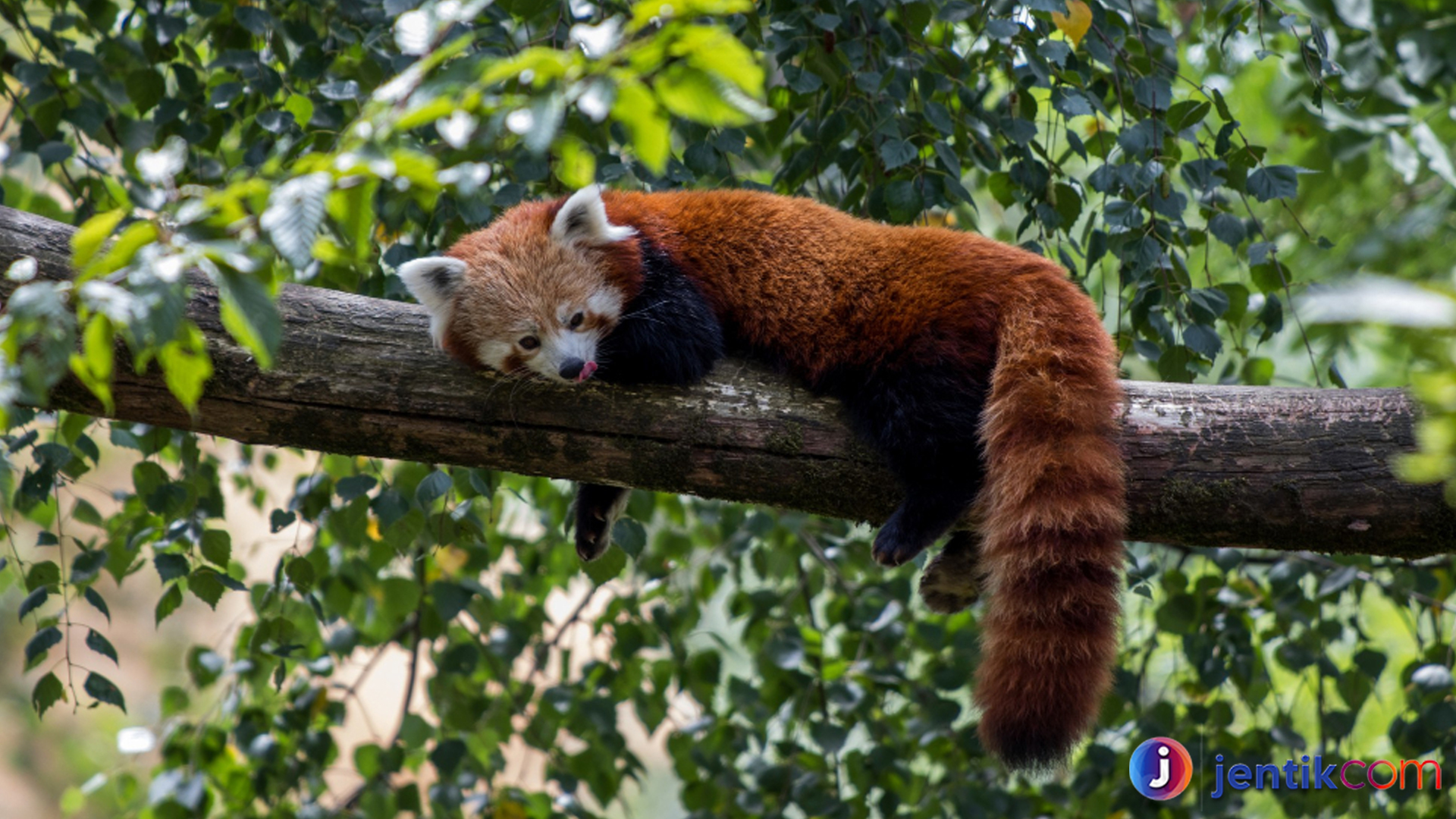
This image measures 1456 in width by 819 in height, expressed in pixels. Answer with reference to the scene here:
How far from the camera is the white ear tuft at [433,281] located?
109 inches

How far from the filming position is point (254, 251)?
1.30 meters

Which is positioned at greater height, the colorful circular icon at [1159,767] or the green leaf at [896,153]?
the green leaf at [896,153]

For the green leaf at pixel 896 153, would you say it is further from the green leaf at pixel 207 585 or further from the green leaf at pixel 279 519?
the green leaf at pixel 207 585

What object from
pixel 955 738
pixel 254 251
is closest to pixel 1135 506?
pixel 955 738

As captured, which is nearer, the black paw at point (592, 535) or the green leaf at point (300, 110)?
the green leaf at point (300, 110)

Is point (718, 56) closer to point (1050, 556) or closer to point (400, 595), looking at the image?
point (1050, 556)

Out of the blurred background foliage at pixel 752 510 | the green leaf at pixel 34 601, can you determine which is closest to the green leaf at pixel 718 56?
the blurred background foliage at pixel 752 510

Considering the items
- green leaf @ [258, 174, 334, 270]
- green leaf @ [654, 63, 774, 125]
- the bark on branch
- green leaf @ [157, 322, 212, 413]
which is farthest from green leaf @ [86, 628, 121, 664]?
green leaf @ [654, 63, 774, 125]

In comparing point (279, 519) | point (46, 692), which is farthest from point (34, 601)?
point (279, 519)

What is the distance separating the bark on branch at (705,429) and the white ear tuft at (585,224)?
50 cm

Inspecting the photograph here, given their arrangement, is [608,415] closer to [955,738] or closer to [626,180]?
[626,180]

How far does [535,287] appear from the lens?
2.97 metres

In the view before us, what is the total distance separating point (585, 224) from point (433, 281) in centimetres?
45

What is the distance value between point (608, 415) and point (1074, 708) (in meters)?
1.23
